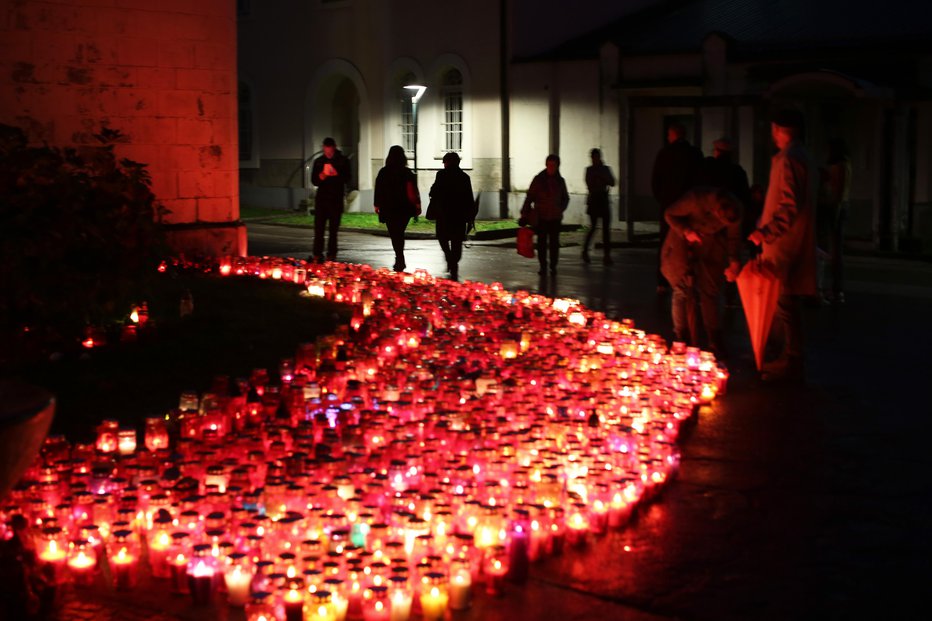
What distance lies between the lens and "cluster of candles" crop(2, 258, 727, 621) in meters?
5.31

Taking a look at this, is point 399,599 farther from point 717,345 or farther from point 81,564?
point 717,345

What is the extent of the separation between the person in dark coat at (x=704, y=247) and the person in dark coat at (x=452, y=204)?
646cm

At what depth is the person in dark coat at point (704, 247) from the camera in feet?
34.9

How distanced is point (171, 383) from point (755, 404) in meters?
4.19

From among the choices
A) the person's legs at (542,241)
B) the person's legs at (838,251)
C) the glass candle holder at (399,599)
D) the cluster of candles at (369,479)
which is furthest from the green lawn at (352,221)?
the glass candle holder at (399,599)

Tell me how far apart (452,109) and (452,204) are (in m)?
16.2

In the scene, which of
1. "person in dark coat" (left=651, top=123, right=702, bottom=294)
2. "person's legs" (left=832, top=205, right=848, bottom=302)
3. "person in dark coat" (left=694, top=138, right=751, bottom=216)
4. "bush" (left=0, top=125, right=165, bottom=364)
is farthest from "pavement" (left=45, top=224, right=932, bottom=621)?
"bush" (left=0, top=125, right=165, bottom=364)

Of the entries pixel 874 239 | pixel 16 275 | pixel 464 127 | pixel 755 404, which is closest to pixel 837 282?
pixel 755 404

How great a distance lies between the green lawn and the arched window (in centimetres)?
221

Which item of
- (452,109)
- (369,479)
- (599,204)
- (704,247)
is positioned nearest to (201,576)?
(369,479)

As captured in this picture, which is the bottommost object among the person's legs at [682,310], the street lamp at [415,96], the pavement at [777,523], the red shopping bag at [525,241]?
the pavement at [777,523]

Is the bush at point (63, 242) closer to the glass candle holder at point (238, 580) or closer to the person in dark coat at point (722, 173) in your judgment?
the glass candle holder at point (238, 580)

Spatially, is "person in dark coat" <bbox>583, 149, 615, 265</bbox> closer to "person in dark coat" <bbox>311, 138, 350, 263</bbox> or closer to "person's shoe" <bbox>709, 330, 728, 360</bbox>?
"person in dark coat" <bbox>311, 138, 350, 263</bbox>

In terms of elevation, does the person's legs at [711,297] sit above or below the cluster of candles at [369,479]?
above
